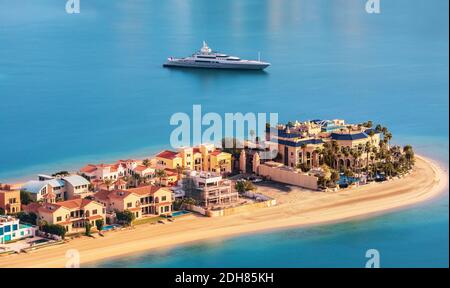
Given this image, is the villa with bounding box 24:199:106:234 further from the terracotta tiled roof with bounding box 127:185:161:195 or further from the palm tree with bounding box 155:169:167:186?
the palm tree with bounding box 155:169:167:186

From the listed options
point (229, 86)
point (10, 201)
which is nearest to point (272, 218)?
point (10, 201)

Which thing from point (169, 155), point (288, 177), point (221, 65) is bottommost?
point (288, 177)

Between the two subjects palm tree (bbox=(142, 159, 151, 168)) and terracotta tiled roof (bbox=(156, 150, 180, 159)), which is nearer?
palm tree (bbox=(142, 159, 151, 168))

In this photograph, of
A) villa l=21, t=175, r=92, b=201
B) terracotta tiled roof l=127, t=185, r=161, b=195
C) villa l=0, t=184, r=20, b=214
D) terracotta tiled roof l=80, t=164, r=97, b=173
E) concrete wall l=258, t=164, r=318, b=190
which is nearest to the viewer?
villa l=0, t=184, r=20, b=214

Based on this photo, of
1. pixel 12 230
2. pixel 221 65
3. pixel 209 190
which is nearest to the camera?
pixel 12 230

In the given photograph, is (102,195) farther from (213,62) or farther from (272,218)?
(213,62)

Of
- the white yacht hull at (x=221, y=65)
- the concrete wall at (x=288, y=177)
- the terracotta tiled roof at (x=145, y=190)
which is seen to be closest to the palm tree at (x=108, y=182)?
the terracotta tiled roof at (x=145, y=190)

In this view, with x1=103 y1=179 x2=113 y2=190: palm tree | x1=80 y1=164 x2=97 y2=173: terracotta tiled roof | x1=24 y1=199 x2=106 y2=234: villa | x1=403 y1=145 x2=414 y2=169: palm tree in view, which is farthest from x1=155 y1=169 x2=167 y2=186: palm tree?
x1=403 y1=145 x2=414 y2=169: palm tree

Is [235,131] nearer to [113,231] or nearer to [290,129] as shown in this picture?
[290,129]
